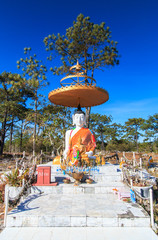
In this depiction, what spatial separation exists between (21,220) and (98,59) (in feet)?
44.7

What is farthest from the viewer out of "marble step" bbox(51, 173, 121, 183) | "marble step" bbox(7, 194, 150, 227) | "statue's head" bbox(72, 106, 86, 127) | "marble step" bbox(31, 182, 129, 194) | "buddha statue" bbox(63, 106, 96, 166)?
"statue's head" bbox(72, 106, 86, 127)

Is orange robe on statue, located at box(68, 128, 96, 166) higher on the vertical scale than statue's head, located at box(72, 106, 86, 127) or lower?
lower

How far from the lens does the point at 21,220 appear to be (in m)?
4.08

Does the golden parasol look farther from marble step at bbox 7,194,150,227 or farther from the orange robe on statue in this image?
marble step at bbox 7,194,150,227

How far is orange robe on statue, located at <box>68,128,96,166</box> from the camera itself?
26.0ft

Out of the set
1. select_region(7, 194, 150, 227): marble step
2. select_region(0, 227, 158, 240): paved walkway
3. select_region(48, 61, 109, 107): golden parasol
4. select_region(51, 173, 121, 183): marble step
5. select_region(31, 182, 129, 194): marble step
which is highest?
select_region(48, 61, 109, 107): golden parasol

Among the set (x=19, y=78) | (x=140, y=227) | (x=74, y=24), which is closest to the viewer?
(x=140, y=227)

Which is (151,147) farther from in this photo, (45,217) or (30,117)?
(45,217)

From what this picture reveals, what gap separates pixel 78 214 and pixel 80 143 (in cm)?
426

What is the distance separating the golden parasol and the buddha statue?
0.82 metres

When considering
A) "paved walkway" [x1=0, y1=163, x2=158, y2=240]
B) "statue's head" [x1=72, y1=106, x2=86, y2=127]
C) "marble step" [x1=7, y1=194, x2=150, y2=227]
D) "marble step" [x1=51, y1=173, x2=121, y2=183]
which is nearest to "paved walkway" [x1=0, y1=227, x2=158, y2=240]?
"paved walkway" [x1=0, y1=163, x2=158, y2=240]

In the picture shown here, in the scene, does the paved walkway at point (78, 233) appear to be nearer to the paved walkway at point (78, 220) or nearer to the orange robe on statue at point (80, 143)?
the paved walkway at point (78, 220)

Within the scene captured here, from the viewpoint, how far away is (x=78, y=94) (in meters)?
8.76

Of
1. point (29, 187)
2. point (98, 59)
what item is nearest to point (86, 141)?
point (29, 187)
